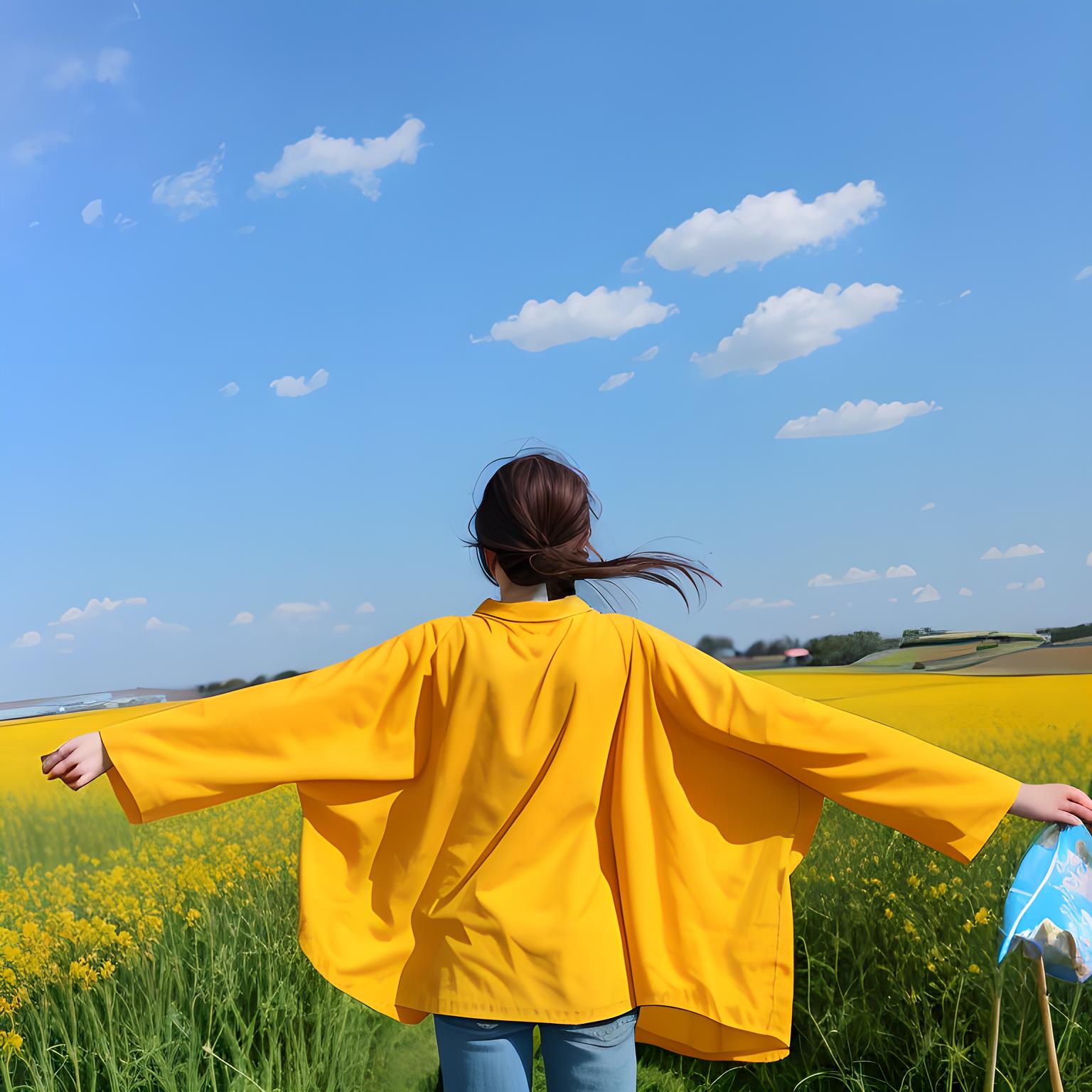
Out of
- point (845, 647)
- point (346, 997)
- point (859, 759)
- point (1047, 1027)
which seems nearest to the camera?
point (1047, 1027)

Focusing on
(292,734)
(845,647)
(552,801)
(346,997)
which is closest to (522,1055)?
(552,801)

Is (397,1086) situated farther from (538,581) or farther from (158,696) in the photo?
(158,696)

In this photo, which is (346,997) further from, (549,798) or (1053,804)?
(1053,804)

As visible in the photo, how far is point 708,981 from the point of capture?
75.6 inches

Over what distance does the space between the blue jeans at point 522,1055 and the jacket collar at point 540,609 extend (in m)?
0.72

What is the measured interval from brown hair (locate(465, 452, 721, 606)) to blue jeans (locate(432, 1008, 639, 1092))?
787 millimetres

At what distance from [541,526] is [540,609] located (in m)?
0.16

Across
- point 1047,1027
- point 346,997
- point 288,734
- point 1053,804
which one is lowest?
point 346,997

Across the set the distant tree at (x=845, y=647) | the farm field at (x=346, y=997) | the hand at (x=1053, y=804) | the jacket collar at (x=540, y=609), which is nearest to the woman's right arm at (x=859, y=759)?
the hand at (x=1053, y=804)

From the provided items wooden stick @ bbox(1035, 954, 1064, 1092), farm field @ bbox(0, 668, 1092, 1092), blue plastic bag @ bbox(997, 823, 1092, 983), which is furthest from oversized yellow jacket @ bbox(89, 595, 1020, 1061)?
farm field @ bbox(0, 668, 1092, 1092)

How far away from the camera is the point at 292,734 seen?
1919 millimetres

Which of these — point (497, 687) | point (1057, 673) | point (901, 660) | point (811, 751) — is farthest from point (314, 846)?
point (1057, 673)

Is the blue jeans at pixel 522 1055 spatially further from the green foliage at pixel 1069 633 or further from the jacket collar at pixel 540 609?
the green foliage at pixel 1069 633

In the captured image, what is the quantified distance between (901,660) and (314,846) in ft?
11.1
